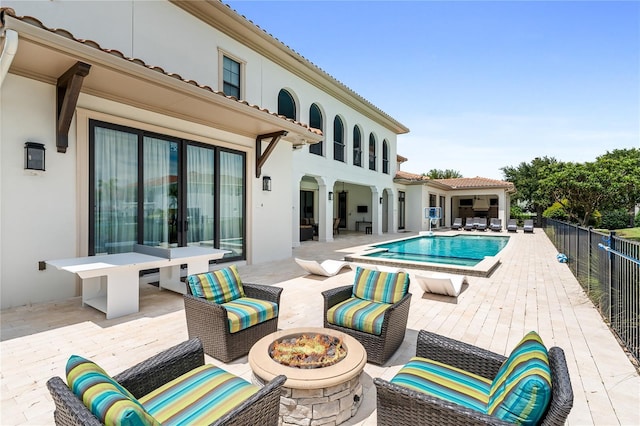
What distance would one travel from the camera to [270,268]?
8.42 meters

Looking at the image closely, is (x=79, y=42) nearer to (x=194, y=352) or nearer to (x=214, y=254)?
(x=214, y=254)

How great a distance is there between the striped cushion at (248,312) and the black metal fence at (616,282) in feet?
13.2

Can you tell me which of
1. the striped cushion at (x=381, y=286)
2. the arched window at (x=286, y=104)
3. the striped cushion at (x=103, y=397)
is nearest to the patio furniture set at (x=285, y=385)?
the striped cushion at (x=103, y=397)

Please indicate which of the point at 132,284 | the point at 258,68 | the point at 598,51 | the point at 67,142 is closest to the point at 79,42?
the point at 67,142

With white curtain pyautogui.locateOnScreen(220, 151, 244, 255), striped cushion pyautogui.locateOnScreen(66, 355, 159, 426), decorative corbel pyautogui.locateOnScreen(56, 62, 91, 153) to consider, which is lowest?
striped cushion pyautogui.locateOnScreen(66, 355, 159, 426)

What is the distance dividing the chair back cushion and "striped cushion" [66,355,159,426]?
6.85 feet

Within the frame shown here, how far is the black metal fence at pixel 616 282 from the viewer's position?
12.0ft

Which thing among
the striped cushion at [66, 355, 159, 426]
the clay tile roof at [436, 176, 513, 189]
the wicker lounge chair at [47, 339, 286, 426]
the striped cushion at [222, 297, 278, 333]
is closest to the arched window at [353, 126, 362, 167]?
the clay tile roof at [436, 176, 513, 189]

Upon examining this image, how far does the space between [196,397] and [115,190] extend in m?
5.44

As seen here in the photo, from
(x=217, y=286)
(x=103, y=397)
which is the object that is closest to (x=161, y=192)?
(x=217, y=286)

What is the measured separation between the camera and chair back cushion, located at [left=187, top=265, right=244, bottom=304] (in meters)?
3.71

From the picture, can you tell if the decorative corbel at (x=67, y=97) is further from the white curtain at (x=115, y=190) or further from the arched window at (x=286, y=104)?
the arched window at (x=286, y=104)

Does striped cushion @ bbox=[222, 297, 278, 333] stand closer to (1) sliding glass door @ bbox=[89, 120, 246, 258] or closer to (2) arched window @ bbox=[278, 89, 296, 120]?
(1) sliding glass door @ bbox=[89, 120, 246, 258]

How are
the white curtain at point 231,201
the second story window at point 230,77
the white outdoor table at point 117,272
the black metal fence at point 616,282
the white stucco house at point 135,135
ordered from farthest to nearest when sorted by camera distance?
the second story window at point 230,77
the white curtain at point 231,201
the white stucco house at point 135,135
the white outdoor table at point 117,272
the black metal fence at point 616,282
